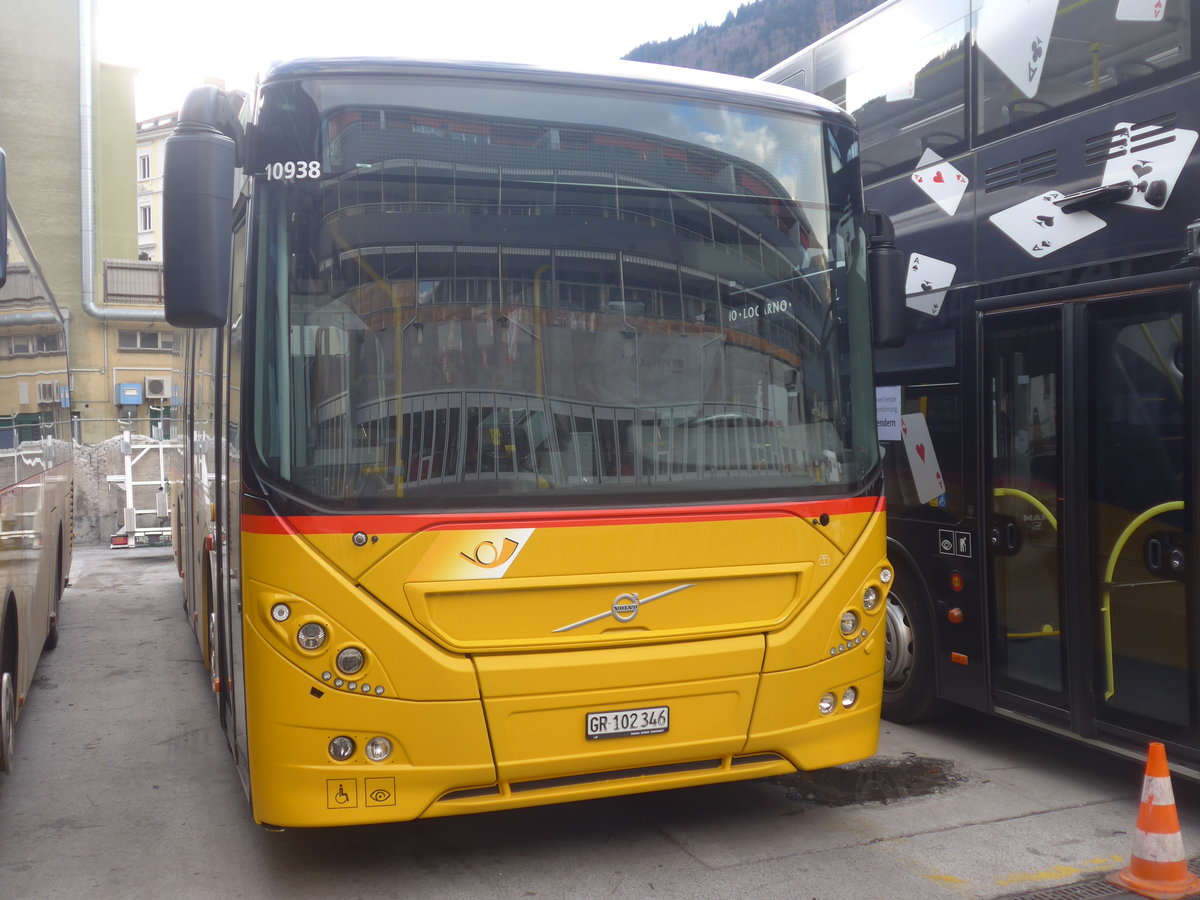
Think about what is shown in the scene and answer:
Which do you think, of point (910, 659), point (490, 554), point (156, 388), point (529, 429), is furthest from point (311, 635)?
point (156, 388)

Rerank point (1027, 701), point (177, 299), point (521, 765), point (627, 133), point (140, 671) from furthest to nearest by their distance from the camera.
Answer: point (140, 671) < point (1027, 701) < point (627, 133) < point (521, 765) < point (177, 299)

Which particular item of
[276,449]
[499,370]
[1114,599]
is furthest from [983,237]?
[276,449]

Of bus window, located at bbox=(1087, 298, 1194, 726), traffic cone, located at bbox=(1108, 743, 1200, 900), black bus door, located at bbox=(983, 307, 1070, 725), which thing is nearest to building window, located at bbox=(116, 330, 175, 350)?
black bus door, located at bbox=(983, 307, 1070, 725)

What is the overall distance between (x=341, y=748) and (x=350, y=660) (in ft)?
1.10

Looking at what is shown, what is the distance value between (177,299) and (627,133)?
6.14 ft

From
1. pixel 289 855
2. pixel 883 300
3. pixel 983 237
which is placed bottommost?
pixel 289 855

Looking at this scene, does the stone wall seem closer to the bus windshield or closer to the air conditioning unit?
the bus windshield

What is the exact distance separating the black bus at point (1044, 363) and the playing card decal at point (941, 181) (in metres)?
0.01

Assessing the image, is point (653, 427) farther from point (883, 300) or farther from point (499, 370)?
point (883, 300)

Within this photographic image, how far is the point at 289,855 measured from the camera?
16.1 feet

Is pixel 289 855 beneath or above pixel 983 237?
beneath

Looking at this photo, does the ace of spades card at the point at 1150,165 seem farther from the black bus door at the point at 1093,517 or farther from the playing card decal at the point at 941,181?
the playing card decal at the point at 941,181

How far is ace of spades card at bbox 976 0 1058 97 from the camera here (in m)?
5.61

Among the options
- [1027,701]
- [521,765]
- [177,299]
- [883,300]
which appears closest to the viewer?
[177,299]
